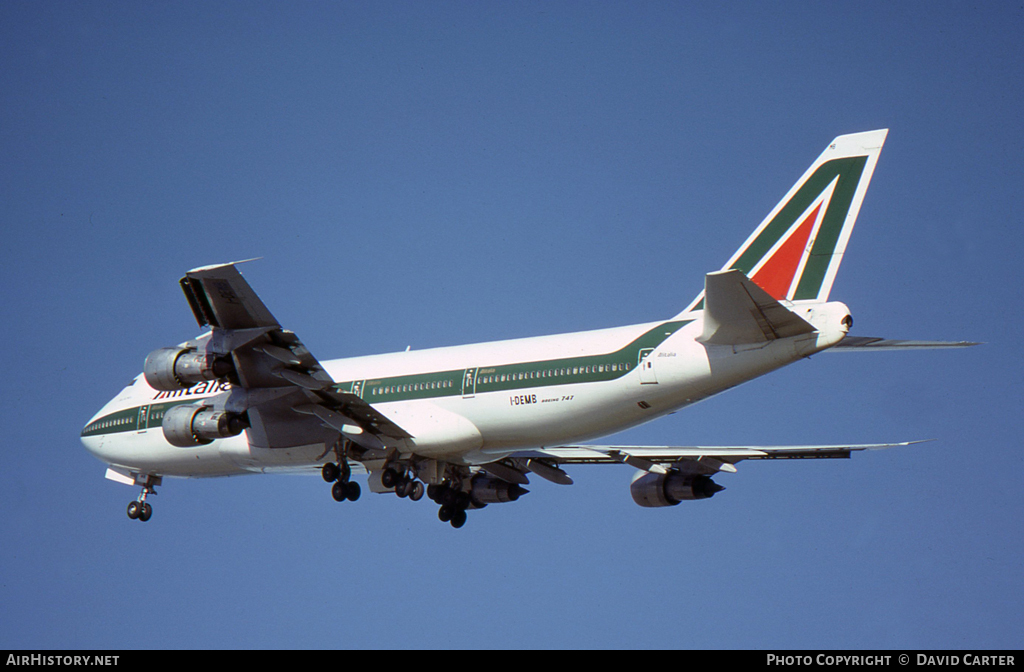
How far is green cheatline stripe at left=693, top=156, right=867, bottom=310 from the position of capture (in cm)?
2267

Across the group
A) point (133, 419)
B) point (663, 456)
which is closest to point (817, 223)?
point (663, 456)

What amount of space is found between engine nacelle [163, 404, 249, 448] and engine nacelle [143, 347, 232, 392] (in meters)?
1.19

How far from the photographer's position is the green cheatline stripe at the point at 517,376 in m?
23.8

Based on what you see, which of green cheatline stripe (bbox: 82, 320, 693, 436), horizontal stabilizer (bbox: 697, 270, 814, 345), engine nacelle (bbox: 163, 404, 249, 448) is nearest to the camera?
horizontal stabilizer (bbox: 697, 270, 814, 345)

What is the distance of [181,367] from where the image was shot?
2441 centimetres

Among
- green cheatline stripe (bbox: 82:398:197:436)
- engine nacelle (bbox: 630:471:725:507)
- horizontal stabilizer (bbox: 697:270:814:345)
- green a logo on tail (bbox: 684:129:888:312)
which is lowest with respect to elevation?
engine nacelle (bbox: 630:471:725:507)

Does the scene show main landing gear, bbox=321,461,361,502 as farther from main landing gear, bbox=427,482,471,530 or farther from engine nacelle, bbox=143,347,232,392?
main landing gear, bbox=427,482,471,530

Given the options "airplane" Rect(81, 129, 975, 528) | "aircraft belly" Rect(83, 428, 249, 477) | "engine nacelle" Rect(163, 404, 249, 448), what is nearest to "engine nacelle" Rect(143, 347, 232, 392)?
"airplane" Rect(81, 129, 975, 528)

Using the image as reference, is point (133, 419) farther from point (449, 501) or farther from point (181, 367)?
point (449, 501)

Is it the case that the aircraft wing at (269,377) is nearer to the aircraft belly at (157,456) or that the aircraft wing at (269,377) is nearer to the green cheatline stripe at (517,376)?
the green cheatline stripe at (517,376)
